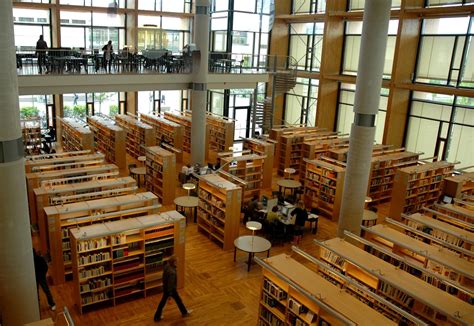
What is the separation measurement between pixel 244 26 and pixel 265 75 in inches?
167

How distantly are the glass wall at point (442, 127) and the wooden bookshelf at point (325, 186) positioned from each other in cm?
535

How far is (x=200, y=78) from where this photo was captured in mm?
14617

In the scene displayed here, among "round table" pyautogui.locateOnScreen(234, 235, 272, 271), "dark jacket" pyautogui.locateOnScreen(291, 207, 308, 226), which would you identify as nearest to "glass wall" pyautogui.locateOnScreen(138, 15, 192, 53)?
"dark jacket" pyautogui.locateOnScreen(291, 207, 308, 226)

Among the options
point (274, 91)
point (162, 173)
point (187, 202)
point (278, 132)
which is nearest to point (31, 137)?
point (162, 173)

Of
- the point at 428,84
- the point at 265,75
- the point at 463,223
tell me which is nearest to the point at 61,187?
the point at 463,223

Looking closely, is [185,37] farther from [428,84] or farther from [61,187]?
[61,187]

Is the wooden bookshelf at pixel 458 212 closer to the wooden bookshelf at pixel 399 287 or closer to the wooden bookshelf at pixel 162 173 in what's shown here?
the wooden bookshelf at pixel 399 287

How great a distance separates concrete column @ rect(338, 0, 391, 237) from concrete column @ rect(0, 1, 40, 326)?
678cm

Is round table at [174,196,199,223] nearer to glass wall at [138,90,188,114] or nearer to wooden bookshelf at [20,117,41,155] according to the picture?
wooden bookshelf at [20,117,41,155]

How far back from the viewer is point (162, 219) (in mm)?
8086

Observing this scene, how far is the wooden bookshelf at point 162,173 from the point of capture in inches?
488

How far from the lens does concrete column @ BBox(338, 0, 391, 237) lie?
29.4 ft

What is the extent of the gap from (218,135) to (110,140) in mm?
4510

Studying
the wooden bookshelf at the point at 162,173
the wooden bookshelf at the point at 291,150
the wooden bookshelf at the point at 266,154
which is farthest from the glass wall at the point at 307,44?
the wooden bookshelf at the point at 162,173
